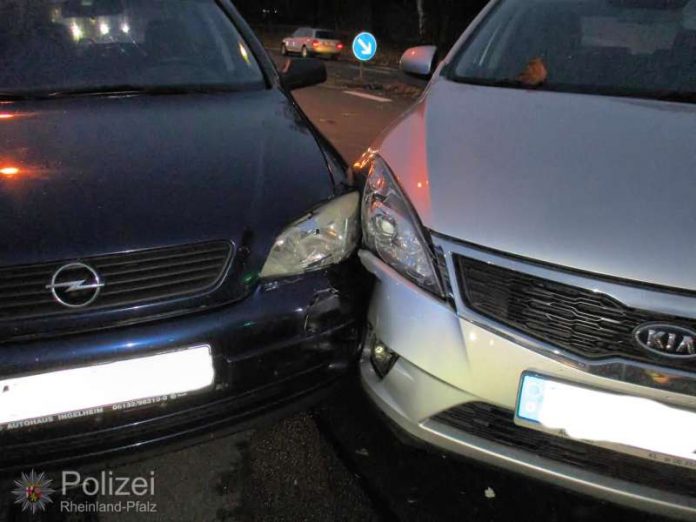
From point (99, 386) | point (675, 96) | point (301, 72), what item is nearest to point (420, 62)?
point (301, 72)

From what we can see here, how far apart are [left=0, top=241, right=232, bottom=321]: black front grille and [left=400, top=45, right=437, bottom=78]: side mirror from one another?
77.3 inches

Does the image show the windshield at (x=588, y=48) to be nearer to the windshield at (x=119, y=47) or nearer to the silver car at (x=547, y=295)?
the silver car at (x=547, y=295)

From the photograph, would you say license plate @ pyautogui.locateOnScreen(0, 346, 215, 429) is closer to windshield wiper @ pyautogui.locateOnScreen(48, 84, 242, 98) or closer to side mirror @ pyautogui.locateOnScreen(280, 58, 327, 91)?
windshield wiper @ pyautogui.locateOnScreen(48, 84, 242, 98)

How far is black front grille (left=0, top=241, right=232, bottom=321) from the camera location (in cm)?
157

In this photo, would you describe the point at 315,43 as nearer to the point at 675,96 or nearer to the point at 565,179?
the point at 675,96

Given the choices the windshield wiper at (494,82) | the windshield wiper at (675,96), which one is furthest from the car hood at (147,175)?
the windshield wiper at (675,96)

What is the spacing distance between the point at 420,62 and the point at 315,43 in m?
21.7

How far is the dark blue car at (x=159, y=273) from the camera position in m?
1.58

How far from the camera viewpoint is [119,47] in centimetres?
270

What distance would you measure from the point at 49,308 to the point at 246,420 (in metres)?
0.62

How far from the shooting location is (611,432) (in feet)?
4.91

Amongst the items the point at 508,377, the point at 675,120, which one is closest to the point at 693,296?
the point at 508,377
